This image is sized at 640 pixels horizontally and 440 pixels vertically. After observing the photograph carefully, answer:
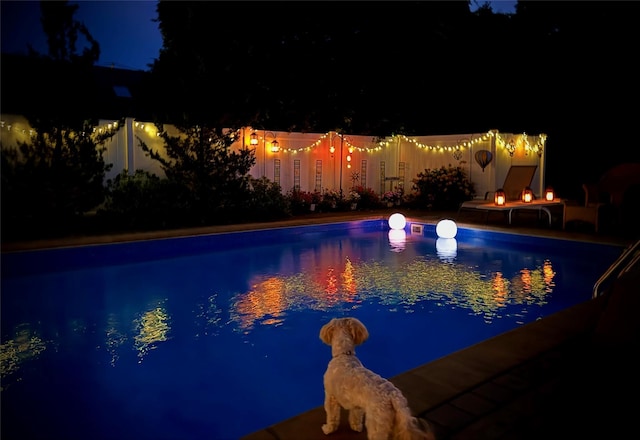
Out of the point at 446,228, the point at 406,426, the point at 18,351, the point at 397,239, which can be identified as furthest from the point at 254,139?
the point at 406,426

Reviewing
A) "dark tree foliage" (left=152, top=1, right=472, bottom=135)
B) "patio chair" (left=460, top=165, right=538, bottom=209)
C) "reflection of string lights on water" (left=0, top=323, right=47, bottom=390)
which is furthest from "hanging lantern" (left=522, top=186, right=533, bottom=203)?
"reflection of string lights on water" (left=0, top=323, right=47, bottom=390)

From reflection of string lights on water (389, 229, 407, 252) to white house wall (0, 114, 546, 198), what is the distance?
2.92 m

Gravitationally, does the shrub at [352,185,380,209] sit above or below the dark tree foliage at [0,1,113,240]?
below

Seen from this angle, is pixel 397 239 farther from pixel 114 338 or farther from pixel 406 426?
pixel 406 426

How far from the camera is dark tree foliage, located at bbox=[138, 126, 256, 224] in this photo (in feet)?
33.8

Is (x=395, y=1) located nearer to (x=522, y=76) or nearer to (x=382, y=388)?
(x=522, y=76)

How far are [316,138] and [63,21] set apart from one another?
6262 mm

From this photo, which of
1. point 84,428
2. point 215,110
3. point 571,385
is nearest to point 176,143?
point 215,110

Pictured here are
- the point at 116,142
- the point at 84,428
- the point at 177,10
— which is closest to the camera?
the point at 84,428

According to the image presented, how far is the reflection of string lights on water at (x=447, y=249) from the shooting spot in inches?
331

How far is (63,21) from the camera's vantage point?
881cm

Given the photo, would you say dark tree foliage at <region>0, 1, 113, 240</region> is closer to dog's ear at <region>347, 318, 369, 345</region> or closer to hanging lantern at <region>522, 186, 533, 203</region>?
dog's ear at <region>347, 318, 369, 345</region>

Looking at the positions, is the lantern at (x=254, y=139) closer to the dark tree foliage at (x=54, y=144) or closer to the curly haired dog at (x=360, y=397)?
the dark tree foliage at (x=54, y=144)

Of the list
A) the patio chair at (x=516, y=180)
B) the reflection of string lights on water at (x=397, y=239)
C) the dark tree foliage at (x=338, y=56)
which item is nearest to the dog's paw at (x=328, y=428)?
the reflection of string lights on water at (x=397, y=239)
